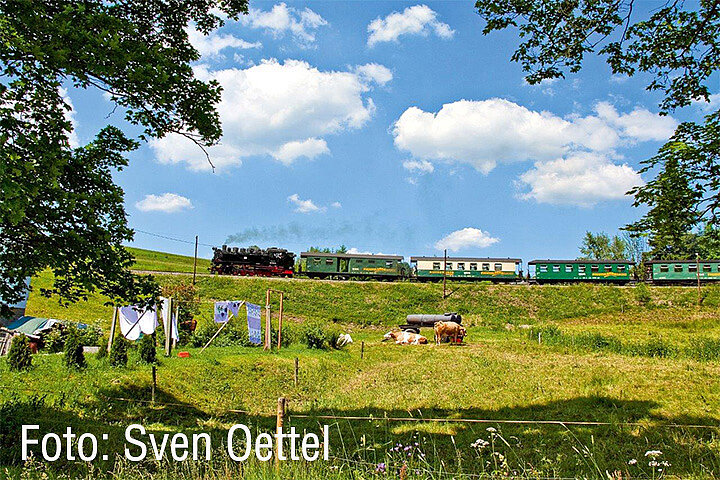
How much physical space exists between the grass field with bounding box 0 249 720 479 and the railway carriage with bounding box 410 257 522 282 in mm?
24895

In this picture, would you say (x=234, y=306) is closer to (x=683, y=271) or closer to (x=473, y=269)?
(x=473, y=269)

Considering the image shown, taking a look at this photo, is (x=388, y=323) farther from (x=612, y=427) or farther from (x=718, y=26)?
(x=718, y=26)

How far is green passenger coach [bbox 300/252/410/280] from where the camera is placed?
52719 mm

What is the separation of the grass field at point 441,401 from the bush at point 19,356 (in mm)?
235

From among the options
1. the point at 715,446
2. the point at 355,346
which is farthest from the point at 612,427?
the point at 355,346

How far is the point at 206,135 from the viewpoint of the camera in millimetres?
8156

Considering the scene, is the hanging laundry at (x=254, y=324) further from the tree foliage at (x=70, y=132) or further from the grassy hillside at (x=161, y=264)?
the grassy hillside at (x=161, y=264)

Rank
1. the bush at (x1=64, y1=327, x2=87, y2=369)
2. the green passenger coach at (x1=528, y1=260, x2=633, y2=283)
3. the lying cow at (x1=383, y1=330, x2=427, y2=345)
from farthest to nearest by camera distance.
Result: 1. the green passenger coach at (x1=528, y1=260, x2=633, y2=283)
2. the lying cow at (x1=383, y1=330, x2=427, y2=345)
3. the bush at (x1=64, y1=327, x2=87, y2=369)

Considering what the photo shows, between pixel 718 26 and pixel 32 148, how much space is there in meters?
9.56

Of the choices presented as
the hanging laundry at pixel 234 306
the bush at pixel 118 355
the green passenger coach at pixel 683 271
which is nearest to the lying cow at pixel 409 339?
the hanging laundry at pixel 234 306

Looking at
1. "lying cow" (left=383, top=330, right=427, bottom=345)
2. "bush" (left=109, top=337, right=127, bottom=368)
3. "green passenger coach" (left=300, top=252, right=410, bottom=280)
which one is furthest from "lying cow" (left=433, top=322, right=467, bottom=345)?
"green passenger coach" (left=300, top=252, right=410, bottom=280)

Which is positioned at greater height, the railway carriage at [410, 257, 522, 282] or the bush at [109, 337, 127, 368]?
the railway carriage at [410, 257, 522, 282]

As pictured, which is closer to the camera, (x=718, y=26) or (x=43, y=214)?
(x=43, y=214)

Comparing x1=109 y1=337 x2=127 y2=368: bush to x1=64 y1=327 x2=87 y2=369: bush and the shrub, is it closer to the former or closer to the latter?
x1=64 y1=327 x2=87 y2=369: bush
